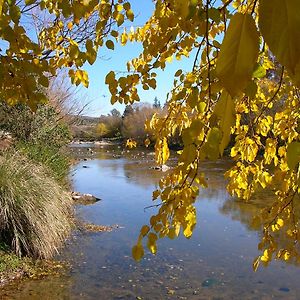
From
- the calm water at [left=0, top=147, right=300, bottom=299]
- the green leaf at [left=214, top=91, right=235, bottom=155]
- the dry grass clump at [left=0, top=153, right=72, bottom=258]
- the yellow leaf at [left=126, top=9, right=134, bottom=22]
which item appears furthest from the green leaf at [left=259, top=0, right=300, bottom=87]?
the dry grass clump at [left=0, top=153, right=72, bottom=258]

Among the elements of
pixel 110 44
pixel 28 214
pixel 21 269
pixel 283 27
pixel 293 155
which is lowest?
pixel 21 269

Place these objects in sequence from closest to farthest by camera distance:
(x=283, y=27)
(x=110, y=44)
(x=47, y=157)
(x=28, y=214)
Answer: (x=283, y=27)
(x=110, y=44)
(x=28, y=214)
(x=47, y=157)

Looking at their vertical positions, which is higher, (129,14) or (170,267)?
(129,14)

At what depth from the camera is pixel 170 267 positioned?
580cm

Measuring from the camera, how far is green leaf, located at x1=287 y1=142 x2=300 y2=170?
1.97 ft

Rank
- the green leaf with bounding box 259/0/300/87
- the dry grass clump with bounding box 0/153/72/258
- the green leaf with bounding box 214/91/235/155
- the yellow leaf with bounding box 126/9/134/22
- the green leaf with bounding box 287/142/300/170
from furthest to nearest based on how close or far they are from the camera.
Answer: the dry grass clump with bounding box 0/153/72/258 → the yellow leaf with bounding box 126/9/134/22 → the green leaf with bounding box 287/142/300/170 → the green leaf with bounding box 214/91/235/155 → the green leaf with bounding box 259/0/300/87

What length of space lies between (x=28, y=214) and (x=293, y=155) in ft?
17.3

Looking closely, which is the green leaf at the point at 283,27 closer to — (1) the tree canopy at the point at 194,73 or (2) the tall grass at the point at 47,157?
(1) the tree canopy at the point at 194,73

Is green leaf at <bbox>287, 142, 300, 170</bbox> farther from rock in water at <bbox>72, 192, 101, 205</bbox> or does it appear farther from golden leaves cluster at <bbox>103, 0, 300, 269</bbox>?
rock in water at <bbox>72, 192, 101, 205</bbox>

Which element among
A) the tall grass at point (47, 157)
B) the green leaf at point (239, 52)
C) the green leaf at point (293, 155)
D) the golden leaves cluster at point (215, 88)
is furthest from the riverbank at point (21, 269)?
the green leaf at point (239, 52)

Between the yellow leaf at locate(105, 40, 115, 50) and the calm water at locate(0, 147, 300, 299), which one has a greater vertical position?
the yellow leaf at locate(105, 40, 115, 50)

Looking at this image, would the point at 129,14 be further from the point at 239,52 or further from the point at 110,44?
the point at 239,52

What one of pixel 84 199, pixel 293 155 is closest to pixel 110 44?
pixel 293 155

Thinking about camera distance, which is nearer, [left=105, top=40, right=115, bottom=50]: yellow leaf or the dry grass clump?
[left=105, top=40, right=115, bottom=50]: yellow leaf
